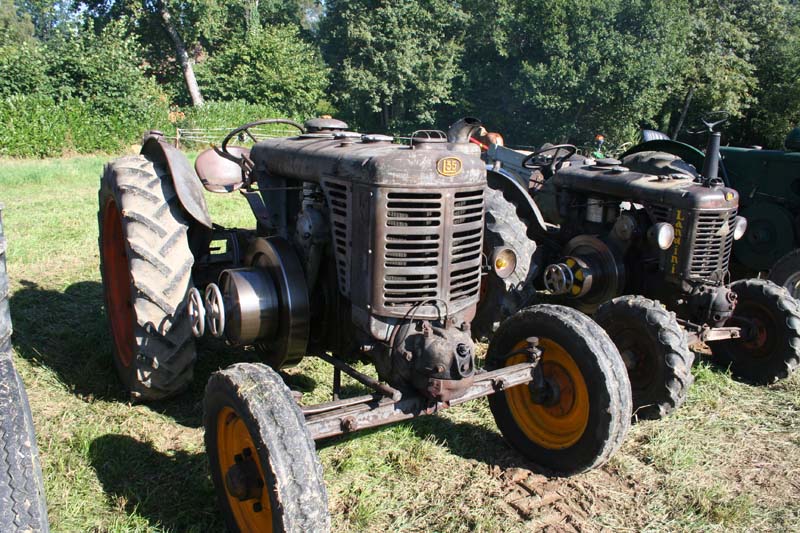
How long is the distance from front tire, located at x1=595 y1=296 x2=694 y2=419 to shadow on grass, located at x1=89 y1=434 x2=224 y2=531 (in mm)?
2425

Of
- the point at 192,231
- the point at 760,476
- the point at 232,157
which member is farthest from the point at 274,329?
the point at 760,476

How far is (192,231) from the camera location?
12.4ft

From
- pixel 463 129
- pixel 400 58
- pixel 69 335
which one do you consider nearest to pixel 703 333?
pixel 463 129

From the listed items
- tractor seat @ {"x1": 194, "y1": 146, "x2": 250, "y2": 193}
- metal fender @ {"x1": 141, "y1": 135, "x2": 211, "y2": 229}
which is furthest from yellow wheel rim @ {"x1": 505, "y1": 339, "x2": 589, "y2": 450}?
tractor seat @ {"x1": 194, "y1": 146, "x2": 250, "y2": 193}

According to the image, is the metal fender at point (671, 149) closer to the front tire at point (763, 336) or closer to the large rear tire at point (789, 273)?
the large rear tire at point (789, 273)

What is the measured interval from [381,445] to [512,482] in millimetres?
721

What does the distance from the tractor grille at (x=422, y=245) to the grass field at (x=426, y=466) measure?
3.17 ft

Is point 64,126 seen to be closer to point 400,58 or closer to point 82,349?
point 400,58

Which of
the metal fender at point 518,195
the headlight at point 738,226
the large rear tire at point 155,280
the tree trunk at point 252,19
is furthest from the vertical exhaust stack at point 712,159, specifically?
the tree trunk at point 252,19

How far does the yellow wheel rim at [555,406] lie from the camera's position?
2998 millimetres

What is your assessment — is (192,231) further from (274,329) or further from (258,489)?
(258,489)

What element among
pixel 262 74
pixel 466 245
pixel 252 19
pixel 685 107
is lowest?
pixel 466 245

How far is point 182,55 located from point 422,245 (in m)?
27.4

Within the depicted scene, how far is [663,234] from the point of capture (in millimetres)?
4492
